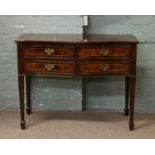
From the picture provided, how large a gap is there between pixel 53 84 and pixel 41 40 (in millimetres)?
705

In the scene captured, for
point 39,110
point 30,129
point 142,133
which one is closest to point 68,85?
point 39,110

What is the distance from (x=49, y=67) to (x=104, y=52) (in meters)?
0.46

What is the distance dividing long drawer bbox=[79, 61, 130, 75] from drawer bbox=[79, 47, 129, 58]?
0.06 meters

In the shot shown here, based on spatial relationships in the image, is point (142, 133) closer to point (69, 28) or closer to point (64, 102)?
point (64, 102)

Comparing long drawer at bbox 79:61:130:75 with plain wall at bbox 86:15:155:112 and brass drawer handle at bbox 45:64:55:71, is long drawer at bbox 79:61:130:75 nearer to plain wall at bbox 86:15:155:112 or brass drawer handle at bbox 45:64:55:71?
brass drawer handle at bbox 45:64:55:71

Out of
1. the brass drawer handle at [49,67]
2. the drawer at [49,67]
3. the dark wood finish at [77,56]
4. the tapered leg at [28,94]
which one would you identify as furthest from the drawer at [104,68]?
the tapered leg at [28,94]

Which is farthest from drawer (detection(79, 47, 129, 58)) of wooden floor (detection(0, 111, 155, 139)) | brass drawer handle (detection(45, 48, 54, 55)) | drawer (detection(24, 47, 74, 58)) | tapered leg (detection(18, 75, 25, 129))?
wooden floor (detection(0, 111, 155, 139))

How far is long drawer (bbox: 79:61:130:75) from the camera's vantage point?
2.58 metres

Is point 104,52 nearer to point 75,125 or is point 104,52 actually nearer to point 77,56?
point 77,56

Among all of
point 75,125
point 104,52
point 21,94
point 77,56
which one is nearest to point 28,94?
point 21,94

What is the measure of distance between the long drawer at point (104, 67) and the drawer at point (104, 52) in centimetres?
6

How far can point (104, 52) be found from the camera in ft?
8.41

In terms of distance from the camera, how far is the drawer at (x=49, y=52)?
8.37 ft

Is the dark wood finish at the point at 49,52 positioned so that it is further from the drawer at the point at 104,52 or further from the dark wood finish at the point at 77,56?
the drawer at the point at 104,52
